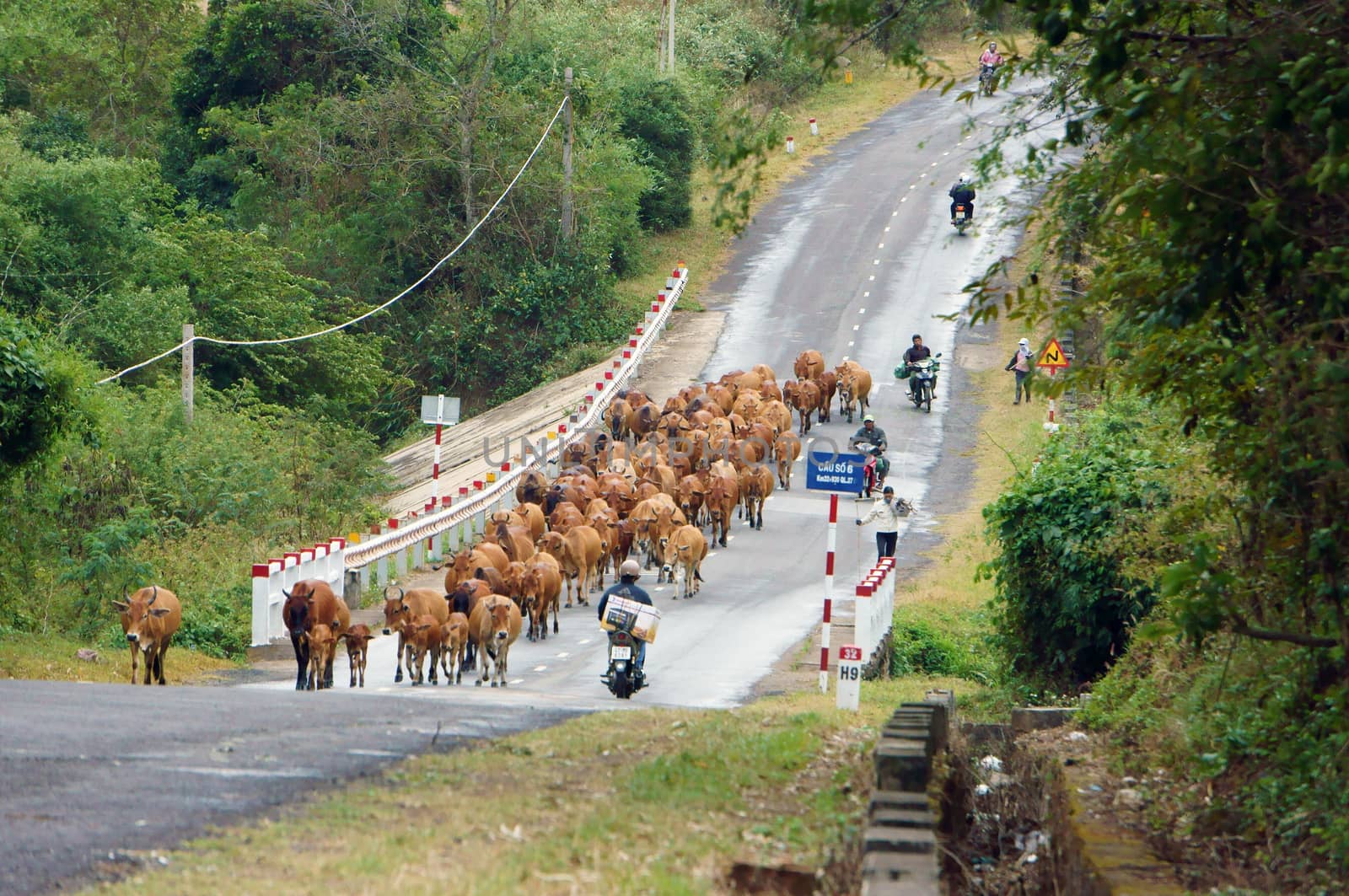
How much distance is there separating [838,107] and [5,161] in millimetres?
37653

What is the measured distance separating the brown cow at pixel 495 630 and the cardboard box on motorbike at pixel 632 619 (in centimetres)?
158

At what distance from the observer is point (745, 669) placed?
19.8 metres

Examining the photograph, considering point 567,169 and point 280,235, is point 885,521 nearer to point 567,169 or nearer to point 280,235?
point 567,169

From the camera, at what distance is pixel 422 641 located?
18.3 meters

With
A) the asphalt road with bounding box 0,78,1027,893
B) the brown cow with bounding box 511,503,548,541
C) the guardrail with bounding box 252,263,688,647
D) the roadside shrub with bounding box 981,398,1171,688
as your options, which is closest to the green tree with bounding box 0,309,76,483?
the guardrail with bounding box 252,263,688,647

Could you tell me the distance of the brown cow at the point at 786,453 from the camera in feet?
101

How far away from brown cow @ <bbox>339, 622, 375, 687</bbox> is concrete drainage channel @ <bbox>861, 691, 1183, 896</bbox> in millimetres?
7107

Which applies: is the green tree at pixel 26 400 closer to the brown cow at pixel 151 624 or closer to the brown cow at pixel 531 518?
the brown cow at pixel 151 624

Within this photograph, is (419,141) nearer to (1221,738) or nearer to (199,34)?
(199,34)

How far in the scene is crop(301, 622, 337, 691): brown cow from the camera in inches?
709

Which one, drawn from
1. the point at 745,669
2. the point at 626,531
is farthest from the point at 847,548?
the point at 745,669

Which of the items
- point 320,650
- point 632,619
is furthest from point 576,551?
point 632,619

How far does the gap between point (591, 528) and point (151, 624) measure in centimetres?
747

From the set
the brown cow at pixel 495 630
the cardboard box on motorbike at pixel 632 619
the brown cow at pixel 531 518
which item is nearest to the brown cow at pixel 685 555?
the brown cow at pixel 531 518
